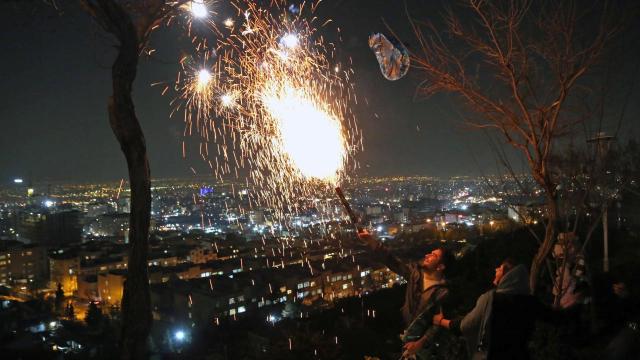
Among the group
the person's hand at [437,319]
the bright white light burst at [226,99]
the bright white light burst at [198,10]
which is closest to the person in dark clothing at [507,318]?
the person's hand at [437,319]

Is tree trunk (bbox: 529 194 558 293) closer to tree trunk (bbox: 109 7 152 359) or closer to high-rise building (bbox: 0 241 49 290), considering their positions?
tree trunk (bbox: 109 7 152 359)

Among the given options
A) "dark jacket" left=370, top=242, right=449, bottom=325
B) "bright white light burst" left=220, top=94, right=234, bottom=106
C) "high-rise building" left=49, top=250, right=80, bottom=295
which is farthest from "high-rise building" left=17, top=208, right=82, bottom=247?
"dark jacket" left=370, top=242, right=449, bottom=325

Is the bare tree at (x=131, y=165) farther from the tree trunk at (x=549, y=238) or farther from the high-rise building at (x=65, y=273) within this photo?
the high-rise building at (x=65, y=273)

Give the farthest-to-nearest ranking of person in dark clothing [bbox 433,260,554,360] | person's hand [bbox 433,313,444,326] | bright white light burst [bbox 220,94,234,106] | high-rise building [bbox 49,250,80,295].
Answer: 1. high-rise building [bbox 49,250,80,295]
2. bright white light burst [bbox 220,94,234,106]
3. person's hand [bbox 433,313,444,326]
4. person in dark clothing [bbox 433,260,554,360]

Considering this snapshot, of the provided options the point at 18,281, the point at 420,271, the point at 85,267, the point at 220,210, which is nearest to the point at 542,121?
the point at 420,271

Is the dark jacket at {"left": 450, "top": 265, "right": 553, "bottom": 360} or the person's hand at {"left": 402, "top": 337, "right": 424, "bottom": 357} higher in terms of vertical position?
the dark jacket at {"left": 450, "top": 265, "right": 553, "bottom": 360}

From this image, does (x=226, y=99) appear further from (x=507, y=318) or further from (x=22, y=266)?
(x=22, y=266)

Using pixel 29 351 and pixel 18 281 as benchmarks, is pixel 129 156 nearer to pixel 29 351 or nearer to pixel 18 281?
pixel 29 351
